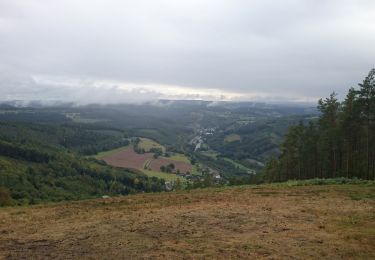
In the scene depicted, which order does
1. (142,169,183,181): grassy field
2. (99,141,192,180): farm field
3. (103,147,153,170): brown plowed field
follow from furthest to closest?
(103,147,153,170): brown plowed field
(99,141,192,180): farm field
(142,169,183,181): grassy field

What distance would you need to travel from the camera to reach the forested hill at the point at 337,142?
44.5 metres

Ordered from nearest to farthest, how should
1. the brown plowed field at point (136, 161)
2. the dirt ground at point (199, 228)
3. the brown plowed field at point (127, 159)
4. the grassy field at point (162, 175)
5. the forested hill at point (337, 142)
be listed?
the dirt ground at point (199, 228) < the forested hill at point (337, 142) < the grassy field at point (162, 175) < the brown plowed field at point (127, 159) < the brown plowed field at point (136, 161)

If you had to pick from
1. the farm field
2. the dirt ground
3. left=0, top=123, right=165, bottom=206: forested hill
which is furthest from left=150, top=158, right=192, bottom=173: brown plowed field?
the dirt ground

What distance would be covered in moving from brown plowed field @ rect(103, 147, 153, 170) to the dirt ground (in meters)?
137

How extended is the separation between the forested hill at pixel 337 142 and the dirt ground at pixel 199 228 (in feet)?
71.5

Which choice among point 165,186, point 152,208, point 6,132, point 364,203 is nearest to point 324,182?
point 364,203

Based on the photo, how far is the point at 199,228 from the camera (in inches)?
654

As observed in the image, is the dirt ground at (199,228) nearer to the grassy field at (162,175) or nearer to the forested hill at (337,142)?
the forested hill at (337,142)

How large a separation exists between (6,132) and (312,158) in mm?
173340

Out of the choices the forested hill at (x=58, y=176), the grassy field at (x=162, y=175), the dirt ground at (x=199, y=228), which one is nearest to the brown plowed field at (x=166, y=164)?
the grassy field at (x=162, y=175)

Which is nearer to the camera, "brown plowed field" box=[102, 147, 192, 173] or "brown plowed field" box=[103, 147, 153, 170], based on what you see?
"brown plowed field" box=[103, 147, 153, 170]

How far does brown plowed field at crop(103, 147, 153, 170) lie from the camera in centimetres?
16325

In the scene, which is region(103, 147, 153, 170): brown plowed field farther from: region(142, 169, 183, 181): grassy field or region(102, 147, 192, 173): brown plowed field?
region(142, 169, 183, 181): grassy field

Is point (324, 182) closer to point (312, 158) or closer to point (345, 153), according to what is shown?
point (345, 153)
